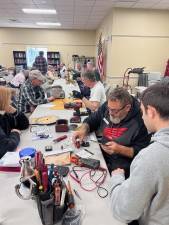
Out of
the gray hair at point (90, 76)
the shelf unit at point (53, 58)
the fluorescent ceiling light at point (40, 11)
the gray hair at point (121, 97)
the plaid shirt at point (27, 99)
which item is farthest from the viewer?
the shelf unit at point (53, 58)

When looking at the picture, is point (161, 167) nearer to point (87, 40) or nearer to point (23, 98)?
point (23, 98)

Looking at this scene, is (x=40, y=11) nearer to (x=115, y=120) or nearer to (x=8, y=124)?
(x=8, y=124)

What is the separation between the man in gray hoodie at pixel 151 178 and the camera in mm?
768

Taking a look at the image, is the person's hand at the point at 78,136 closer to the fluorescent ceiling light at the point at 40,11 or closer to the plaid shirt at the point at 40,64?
the fluorescent ceiling light at the point at 40,11

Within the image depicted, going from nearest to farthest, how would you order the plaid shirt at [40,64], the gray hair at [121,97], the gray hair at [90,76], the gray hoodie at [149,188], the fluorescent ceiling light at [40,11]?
the gray hoodie at [149,188] → the gray hair at [121,97] → the gray hair at [90,76] → the fluorescent ceiling light at [40,11] → the plaid shirt at [40,64]

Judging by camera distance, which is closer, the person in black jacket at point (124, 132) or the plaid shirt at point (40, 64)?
the person in black jacket at point (124, 132)

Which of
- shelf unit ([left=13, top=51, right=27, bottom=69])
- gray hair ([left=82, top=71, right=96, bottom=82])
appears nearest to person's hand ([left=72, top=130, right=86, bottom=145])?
gray hair ([left=82, top=71, right=96, bottom=82])

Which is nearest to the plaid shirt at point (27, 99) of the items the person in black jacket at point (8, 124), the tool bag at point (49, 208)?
the person in black jacket at point (8, 124)

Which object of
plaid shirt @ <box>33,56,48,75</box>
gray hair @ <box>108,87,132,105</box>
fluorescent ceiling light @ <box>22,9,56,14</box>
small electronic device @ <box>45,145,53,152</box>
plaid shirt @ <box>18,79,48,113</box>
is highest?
fluorescent ceiling light @ <box>22,9,56,14</box>

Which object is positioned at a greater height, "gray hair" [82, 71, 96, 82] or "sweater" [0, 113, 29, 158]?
"gray hair" [82, 71, 96, 82]

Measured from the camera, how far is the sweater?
1.53 meters

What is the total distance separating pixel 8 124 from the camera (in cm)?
204

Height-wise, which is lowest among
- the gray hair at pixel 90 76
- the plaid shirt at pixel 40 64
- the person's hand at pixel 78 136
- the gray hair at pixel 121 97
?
the person's hand at pixel 78 136

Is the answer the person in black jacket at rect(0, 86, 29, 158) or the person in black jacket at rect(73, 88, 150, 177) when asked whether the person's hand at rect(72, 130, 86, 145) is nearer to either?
the person in black jacket at rect(73, 88, 150, 177)
